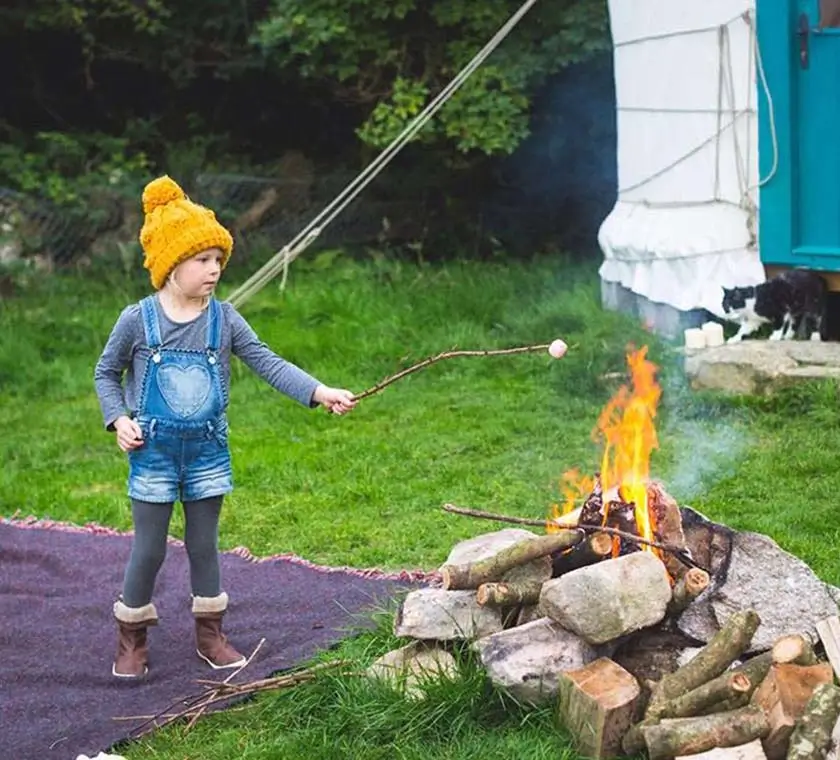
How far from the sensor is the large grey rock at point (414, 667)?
4074 millimetres

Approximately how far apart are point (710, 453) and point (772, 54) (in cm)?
240

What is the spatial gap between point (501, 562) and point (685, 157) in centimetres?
503

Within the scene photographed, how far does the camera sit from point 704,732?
3641 millimetres

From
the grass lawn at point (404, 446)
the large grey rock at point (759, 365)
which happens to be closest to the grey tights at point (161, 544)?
the grass lawn at point (404, 446)

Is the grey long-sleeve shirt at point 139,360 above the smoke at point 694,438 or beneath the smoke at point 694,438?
above

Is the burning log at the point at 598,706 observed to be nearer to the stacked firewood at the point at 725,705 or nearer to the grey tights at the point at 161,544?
the stacked firewood at the point at 725,705

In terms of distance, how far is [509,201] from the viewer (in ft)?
39.0

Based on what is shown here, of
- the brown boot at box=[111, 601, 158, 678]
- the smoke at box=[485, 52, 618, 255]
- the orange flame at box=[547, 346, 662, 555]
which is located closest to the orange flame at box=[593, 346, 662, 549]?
the orange flame at box=[547, 346, 662, 555]

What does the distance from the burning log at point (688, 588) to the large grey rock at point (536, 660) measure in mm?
251

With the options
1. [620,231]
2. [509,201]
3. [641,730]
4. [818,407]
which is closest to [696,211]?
[620,231]

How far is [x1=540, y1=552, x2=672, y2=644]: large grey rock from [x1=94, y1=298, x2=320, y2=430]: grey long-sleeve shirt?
42.8 inches

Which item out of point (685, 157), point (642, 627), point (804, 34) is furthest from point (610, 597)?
point (685, 157)

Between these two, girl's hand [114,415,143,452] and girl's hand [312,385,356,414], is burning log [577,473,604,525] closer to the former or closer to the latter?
girl's hand [312,385,356,414]

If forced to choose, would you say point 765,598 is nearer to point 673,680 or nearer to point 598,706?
point 673,680
